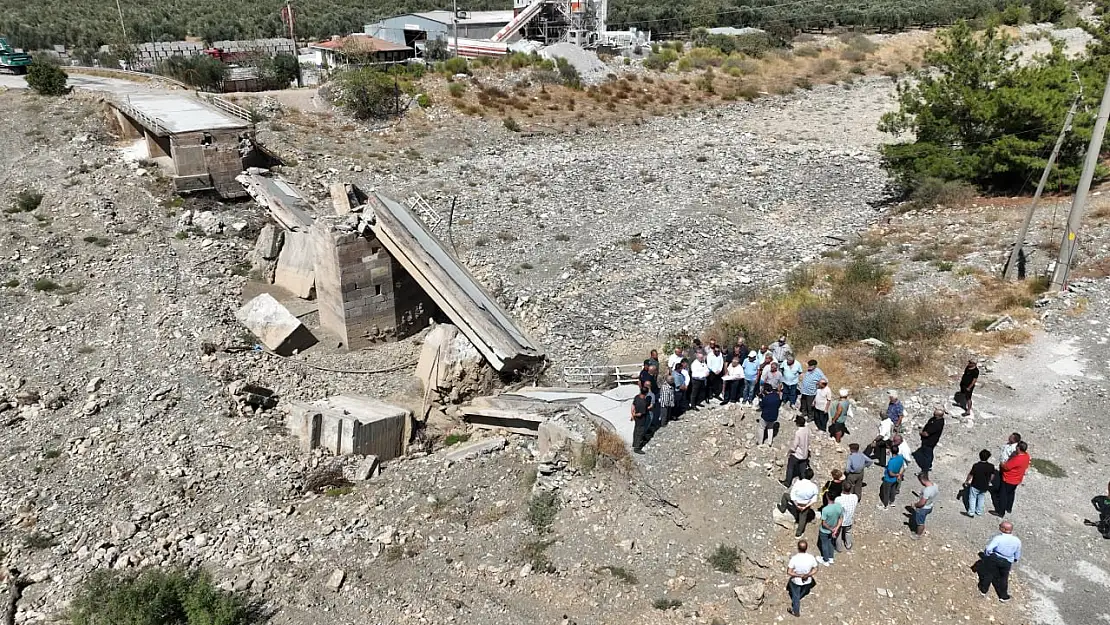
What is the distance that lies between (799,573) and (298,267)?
17150 mm

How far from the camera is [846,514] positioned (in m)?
9.03

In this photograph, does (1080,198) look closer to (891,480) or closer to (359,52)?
(891,480)

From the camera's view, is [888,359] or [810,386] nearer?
[810,386]

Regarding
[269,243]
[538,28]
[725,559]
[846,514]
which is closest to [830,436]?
[846,514]

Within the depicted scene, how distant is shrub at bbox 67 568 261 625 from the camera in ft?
31.0

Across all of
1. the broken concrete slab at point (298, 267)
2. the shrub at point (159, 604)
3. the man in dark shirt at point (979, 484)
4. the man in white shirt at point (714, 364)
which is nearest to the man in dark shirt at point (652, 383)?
the man in white shirt at point (714, 364)

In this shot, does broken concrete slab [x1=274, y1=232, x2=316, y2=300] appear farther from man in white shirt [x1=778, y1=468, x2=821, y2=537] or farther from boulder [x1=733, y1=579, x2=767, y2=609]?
boulder [x1=733, y1=579, x2=767, y2=609]

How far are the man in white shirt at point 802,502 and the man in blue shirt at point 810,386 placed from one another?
2022mm

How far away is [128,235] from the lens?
2227 cm

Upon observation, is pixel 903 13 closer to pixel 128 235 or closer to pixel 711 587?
pixel 128 235

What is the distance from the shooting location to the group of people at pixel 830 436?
8.83 metres

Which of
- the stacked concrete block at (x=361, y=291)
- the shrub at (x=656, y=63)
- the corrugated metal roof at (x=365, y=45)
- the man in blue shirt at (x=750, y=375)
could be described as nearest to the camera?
the man in blue shirt at (x=750, y=375)

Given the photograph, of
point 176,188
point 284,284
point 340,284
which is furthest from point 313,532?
point 176,188

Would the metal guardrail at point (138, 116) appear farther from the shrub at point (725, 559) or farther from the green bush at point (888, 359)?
the shrub at point (725, 559)
